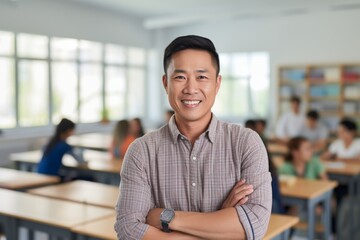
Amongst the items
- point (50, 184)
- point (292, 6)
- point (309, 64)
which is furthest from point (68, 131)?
point (309, 64)

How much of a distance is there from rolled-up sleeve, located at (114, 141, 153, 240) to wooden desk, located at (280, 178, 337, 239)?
2.48 m

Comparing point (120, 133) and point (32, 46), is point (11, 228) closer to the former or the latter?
point (120, 133)

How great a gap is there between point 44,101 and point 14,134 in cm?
99

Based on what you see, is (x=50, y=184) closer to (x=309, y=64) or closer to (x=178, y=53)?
(x=178, y=53)

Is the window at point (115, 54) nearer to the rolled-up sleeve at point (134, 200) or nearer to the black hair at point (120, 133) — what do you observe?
the black hair at point (120, 133)

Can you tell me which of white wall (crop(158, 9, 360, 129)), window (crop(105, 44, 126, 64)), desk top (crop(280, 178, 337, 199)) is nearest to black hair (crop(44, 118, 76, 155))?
desk top (crop(280, 178, 337, 199))

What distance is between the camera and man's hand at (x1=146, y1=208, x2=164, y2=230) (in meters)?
1.68

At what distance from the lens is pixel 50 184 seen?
4602 mm

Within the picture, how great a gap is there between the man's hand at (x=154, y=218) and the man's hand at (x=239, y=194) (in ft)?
0.79

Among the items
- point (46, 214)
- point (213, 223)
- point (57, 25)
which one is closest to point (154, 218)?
point (213, 223)

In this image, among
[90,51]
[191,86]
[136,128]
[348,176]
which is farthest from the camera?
[90,51]

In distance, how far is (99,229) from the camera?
112 inches

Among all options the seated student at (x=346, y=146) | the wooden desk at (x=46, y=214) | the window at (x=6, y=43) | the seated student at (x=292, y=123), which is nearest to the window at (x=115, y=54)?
the window at (x=6, y=43)

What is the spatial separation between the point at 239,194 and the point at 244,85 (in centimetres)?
946
